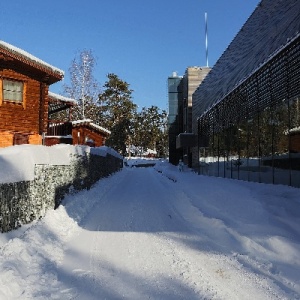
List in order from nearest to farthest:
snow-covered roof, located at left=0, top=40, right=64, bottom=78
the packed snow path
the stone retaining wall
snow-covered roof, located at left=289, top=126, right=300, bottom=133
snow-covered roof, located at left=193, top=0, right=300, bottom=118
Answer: the packed snow path → the stone retaining wall → snow-covered roof, located at left=289, top=126, right=300, bottom=133 → snow-covered roof, located at left=193, top=0, right=300, bottom=118 → snow-covered roof, located at left=0, top=40, right=64, bottom=78

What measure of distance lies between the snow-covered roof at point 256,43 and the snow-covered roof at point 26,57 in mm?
9630

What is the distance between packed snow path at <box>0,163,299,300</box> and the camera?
3.62m

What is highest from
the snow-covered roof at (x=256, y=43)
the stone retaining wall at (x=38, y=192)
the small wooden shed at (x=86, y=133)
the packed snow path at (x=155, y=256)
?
the snow-covered roof at (x=256, y=43)

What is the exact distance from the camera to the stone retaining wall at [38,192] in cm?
551

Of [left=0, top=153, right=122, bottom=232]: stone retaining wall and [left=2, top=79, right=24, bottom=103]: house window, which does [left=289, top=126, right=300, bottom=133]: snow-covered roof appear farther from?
[left=2, top=79, right=24, bottom=103]: house window

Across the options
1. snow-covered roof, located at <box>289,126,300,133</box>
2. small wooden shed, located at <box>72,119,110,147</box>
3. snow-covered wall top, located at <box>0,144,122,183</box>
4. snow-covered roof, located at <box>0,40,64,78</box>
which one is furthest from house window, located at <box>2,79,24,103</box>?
snow-covered roof, located at <box>289,126,300,133</box>

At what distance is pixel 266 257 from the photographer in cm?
480

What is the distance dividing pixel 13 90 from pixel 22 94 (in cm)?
55

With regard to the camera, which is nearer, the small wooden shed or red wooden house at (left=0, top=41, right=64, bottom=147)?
red wooden house at (left=0, top=41, right=64, bottom=147)

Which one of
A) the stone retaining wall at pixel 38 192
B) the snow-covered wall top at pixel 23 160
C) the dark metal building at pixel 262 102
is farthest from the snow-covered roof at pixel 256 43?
the stone retaining wall at pixel 38 192

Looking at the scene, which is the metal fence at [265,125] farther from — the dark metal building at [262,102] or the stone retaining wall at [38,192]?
the stone retaining wall at [38,192]

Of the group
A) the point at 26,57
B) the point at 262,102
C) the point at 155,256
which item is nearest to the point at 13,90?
the point at 26,57

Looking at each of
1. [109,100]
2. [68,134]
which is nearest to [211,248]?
[68,134]

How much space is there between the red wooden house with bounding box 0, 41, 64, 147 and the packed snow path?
10.0m
